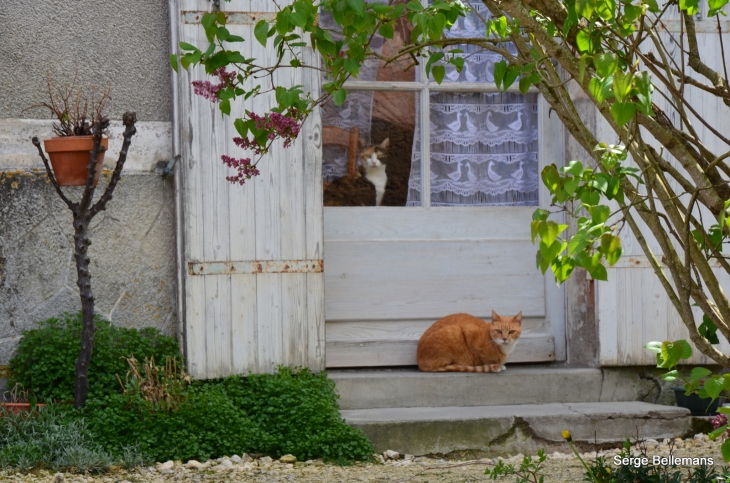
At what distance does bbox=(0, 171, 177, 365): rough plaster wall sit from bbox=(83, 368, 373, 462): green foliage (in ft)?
2.01

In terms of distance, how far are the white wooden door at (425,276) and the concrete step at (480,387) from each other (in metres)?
0.20

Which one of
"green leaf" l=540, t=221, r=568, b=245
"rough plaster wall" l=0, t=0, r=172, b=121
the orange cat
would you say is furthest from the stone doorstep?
"green leaf" l=540, t=221, r=568, b=245

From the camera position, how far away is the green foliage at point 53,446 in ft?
12.1

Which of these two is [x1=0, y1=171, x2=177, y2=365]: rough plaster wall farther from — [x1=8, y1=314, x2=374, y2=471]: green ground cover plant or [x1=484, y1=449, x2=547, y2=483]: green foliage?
[x1=484, y1=449, x2=547, y2=483]: green foliage

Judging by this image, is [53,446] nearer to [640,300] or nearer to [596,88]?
[596,88]

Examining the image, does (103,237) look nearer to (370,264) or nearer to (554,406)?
(370,264)

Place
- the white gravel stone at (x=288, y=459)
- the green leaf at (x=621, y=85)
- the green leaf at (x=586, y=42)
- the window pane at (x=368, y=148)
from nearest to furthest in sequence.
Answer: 1. the green leaf at (x=621, y=85)
2. the green leaf at (x=586, y=42)
3. the white gravel stone at (x=288, y=459)
4. the window pane at (x=368, y=148)

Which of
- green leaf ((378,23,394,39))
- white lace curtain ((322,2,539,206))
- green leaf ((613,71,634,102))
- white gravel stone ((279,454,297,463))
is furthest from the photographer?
white lace curtain ((322,2,539,206))

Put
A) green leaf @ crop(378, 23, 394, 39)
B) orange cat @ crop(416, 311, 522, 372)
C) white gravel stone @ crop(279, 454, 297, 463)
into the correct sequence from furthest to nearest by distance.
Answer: orange cat @ crop(416, 311, 522, 372), white gravel stone @ crop(279, 454, 297, 463), green leaf @ crop(378, 23, 394, 39)

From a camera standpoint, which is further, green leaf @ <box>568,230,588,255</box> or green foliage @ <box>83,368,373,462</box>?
green foliage @ <box>83,368,373,462</box>

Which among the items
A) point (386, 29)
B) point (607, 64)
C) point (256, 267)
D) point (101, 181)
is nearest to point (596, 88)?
point (607, 64)

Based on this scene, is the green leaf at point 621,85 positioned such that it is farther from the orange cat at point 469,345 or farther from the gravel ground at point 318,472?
the orange cat at point 469,345

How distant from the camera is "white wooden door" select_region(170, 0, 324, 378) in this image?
4.45 metres

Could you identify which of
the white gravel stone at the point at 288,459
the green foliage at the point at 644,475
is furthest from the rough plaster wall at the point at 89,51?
the green foliage at the point at 644,475
